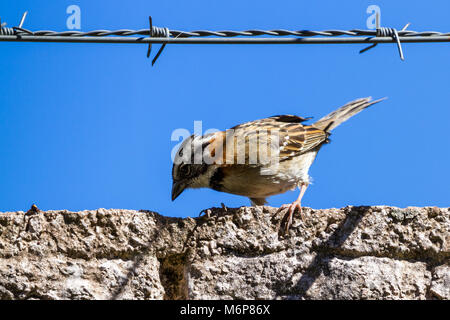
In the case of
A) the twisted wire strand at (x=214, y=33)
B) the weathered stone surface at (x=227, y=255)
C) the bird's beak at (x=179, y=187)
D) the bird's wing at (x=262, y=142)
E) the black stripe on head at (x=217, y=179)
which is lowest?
the weathered stone surface at (x=227, y=255)

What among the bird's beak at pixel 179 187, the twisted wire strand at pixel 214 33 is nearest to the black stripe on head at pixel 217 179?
the bird's beak at pixel 179 187

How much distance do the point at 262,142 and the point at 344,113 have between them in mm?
1114

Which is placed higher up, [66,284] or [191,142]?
[191,142]

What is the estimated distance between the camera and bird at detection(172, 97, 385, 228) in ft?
15.8

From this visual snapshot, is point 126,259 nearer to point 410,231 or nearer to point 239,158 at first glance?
point 410,231

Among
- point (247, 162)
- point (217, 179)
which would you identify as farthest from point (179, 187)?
point (247, 162)

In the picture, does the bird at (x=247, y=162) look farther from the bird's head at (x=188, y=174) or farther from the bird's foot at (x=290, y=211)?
the bird's foot at (x=290, y=211)

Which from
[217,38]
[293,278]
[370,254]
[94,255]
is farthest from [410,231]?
[94,255]

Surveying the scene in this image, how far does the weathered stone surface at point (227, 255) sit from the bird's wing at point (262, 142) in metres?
1.69

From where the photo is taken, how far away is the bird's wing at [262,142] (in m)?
4.89

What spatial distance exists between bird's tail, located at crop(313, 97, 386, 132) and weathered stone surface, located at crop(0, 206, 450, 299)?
275cm
